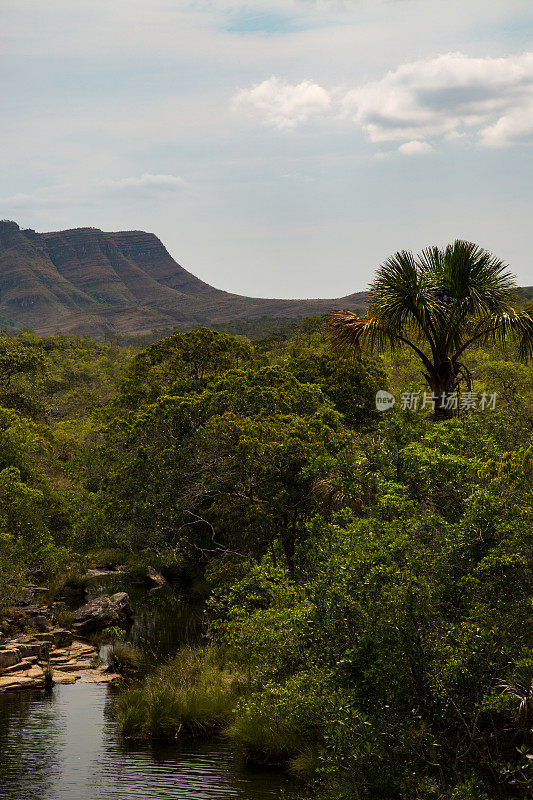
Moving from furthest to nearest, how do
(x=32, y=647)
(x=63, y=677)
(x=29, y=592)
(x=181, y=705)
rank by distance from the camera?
(x=29, y=592)
(x=32, y=647)
(x=63, y=677)
(x=181, y=705)

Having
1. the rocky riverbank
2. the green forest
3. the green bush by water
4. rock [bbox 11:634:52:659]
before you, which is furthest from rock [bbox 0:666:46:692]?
the green bush by water

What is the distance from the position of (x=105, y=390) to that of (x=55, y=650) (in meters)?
57.5

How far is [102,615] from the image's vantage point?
25.9 metres

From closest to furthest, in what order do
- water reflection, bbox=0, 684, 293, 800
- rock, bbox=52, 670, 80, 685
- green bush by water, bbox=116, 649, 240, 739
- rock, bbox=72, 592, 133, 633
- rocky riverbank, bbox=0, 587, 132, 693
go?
water reflection, bbox=0, 684, 293, 800, green bush by water, bbox=116, 649, 240, 739, rock, bbox=52, 670, 80, 685, rocky riverbank, bbox=0, 587, 132, 693, rock, bbox=72, 592, 133, 633

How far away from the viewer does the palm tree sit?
57.0ft

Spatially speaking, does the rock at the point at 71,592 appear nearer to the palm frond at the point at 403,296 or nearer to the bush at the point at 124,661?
the bush at the point at 124,661

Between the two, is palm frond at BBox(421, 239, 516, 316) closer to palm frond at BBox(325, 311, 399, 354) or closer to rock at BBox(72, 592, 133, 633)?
palm frond at BBox(325, 311, 399, 354)

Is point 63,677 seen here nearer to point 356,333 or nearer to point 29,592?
point 29,592

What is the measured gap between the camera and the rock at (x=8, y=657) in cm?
2116

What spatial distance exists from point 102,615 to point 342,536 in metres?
17.5

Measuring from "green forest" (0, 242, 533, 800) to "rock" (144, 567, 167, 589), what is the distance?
80 centimetres

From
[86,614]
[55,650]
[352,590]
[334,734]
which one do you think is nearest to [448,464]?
[352,590]

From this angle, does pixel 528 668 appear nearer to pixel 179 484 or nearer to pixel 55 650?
pixel 179 484

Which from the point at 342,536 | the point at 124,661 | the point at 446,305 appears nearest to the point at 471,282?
the point at 446,305
